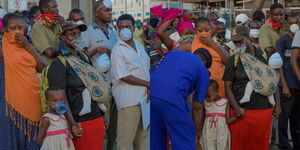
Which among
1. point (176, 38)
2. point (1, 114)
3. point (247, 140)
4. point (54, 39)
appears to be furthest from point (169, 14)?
point (1, 114)

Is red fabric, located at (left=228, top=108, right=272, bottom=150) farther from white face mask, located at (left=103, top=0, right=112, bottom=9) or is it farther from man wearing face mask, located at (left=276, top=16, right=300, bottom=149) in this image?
white face mask, located at (left=103, top=0, right=112, bottom=9)

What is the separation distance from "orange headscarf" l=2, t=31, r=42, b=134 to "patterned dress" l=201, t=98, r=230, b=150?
1.71m

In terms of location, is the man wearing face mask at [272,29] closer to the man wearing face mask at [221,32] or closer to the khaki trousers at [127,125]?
the man wearing face mask at [221,32]

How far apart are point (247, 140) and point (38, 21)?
7.89ft

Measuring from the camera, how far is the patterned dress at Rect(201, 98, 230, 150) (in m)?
4.68

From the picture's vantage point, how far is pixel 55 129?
3.70 metres

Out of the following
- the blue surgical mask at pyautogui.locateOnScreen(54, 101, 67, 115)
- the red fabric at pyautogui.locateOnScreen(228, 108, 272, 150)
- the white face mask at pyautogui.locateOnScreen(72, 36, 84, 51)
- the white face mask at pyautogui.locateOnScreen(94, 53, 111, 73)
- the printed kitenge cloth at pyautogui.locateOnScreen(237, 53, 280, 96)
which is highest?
the white face mask at pyautogui.locateOnScreen(72, 36, 84, 51)

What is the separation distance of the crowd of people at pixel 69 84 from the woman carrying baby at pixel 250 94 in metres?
0.89

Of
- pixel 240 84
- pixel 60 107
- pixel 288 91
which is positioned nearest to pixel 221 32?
pixel 288 91

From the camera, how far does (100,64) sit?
4.40 m

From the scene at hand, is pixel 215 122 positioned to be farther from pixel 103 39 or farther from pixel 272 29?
pixel 272 29

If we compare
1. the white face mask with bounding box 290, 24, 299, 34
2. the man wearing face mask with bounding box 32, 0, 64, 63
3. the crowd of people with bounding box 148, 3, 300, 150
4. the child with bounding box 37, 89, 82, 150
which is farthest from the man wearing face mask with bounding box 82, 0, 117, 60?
the white face mask with bounding box 290, 24, 299, 34

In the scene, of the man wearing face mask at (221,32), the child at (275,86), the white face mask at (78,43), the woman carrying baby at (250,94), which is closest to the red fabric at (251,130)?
the woman carrying baby at (250,94)

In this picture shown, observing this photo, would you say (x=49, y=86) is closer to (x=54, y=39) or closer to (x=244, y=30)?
(x=54, y=39)
